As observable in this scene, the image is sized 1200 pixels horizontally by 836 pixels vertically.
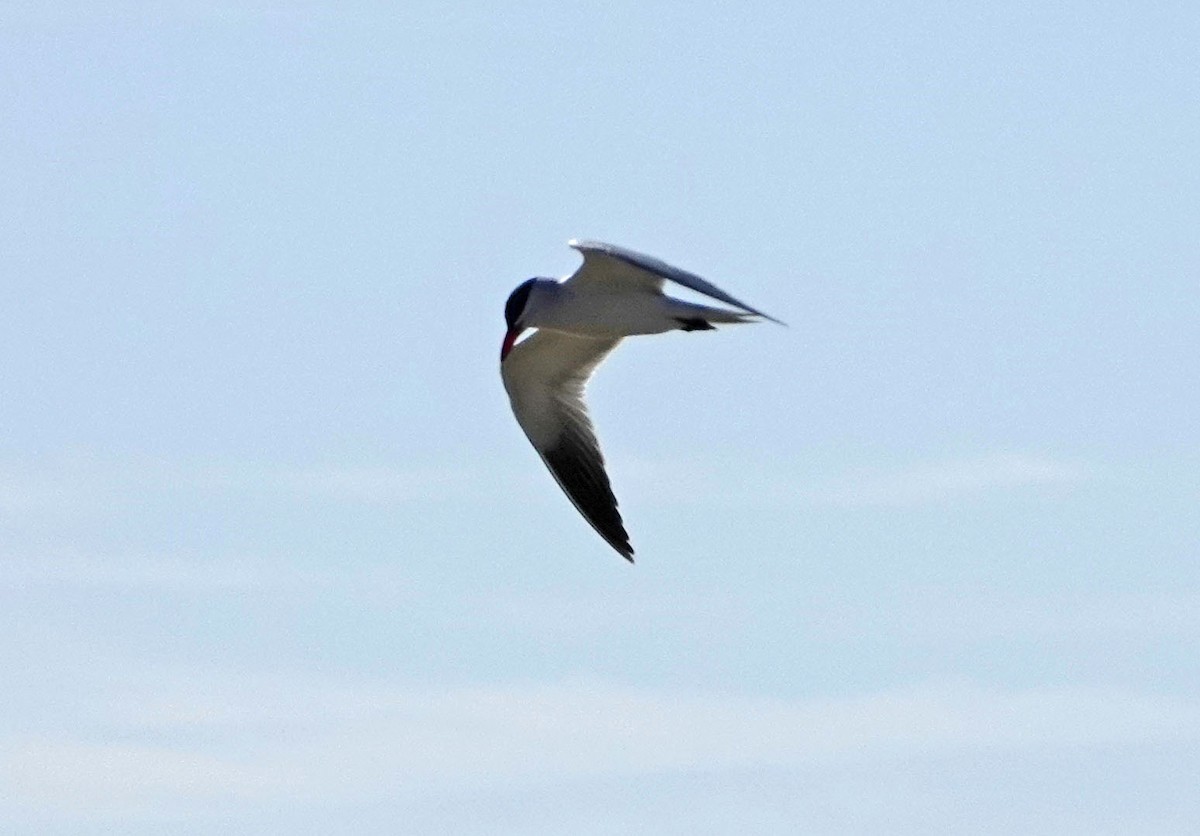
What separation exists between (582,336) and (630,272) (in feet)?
4.15

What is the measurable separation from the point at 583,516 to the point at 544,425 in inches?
37.7

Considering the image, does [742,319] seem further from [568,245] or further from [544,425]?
[544,425]

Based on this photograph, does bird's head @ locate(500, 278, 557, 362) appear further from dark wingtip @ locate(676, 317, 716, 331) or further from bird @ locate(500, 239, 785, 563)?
dark wingtip @ locate(676, 317, 716, 331)

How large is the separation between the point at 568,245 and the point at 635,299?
102 cm

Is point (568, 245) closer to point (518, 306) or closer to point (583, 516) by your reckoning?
point (518, 306)

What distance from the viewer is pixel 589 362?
66.9 ft

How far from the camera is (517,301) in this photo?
1873 centimetres

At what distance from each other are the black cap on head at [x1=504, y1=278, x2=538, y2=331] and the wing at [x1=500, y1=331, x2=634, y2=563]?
1304 mm

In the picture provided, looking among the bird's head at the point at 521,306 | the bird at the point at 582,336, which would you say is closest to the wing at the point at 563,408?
the bird at the point at 582,336

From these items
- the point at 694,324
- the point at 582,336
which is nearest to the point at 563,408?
the point at 582,336

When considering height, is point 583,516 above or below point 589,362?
below

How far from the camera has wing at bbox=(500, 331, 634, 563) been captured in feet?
66.2

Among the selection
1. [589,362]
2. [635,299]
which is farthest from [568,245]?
[589,362]

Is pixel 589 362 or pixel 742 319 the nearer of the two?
pixel 742 319
